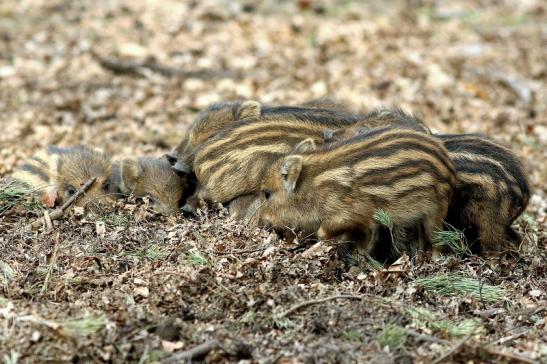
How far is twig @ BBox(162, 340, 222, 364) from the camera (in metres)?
4.48

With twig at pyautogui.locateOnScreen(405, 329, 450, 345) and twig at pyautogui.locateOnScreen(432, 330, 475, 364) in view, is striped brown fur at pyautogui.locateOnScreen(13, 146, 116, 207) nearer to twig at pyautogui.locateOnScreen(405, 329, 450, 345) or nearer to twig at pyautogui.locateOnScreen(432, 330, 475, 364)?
twig at pyautogui.locateOnScreen(405, 329, 450, 345)

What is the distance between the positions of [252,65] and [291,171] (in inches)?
210

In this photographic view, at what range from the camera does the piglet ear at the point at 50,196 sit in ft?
22.1

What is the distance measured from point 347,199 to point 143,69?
5.71m

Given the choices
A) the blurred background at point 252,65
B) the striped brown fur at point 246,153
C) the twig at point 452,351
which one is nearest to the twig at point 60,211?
the striped brown fur at point 246,153

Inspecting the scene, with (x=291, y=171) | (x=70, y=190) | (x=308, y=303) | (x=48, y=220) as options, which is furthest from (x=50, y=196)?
(x=308, y=303)

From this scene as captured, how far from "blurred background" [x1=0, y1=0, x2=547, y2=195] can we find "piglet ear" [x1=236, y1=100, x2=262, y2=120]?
73.5 inches

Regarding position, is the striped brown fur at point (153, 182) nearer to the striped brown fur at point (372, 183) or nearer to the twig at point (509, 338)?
the striped brown fur at point (372, 183)

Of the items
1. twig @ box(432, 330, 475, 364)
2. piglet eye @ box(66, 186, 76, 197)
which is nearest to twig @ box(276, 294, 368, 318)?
twig @ box(432, 330, 475, 364)

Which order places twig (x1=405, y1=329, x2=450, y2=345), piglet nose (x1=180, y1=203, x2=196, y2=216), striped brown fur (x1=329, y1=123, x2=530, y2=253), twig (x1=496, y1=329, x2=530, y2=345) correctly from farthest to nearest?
piglet nose (x1=180, y1=203, x2=196, y2=216)
striped brown fur (x1=329, y1=123, x2=530, y2=253)
twig (x1=496, y1=329, x2=530, y2=345)
twig (x1=405, y1=329, x2=450, y2=345)

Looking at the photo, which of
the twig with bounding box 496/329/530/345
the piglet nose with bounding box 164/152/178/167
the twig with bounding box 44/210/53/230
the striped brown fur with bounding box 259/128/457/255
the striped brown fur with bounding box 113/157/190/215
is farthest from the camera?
the piglet nose with bounding box 164/152/178/167

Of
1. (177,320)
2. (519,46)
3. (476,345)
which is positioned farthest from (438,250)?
(519,46)

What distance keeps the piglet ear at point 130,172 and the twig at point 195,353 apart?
9.13 ft

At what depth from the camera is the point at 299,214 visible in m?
6.40
